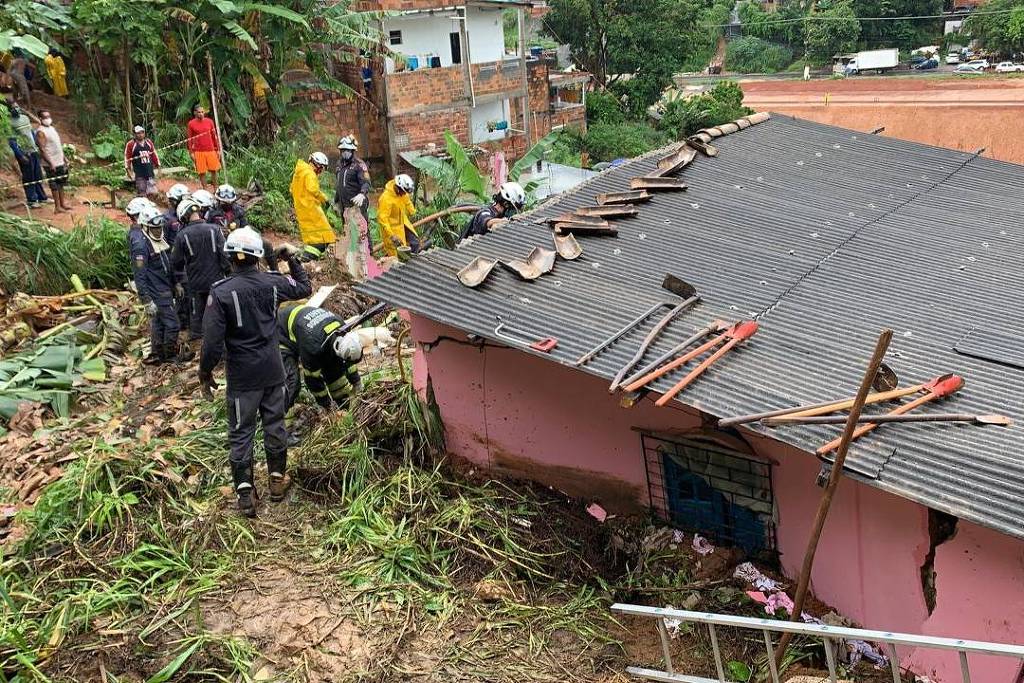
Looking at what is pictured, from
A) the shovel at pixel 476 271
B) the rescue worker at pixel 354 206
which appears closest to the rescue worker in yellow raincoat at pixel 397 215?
the rescue worker at pixel 354 206

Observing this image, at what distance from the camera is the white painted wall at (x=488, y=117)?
2680 cm

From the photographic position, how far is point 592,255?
6711 millimetres

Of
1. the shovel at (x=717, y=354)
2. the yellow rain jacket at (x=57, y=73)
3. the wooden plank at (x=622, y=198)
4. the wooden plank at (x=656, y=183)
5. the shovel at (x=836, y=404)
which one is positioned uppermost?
the yellow rain jacket at (x=57, y=73)

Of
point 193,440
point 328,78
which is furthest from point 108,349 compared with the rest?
point 328,78

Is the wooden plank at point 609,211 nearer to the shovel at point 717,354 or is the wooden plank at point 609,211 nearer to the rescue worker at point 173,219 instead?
the shovel at point 717,354

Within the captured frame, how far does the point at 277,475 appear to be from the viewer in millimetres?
6172

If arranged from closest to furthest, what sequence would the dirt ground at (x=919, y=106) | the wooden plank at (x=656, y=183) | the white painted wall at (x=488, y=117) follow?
the wooden plank at (x=656, y=183), the white painted wall at (x=488, y=117), the dirt ground at (x=919, y=106)

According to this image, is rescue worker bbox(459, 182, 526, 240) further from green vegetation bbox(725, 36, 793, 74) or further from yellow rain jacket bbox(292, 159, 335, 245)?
green vegetation bbox(725, 36, 793, 74)

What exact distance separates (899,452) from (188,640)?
3859mm

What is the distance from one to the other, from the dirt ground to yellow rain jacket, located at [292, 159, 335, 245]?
934 inches

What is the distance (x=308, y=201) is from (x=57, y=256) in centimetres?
310

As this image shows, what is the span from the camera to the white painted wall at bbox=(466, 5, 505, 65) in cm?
2822

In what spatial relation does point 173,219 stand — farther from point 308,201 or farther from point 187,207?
point 308,201

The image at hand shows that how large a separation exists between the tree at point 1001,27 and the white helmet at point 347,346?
47938 mm
